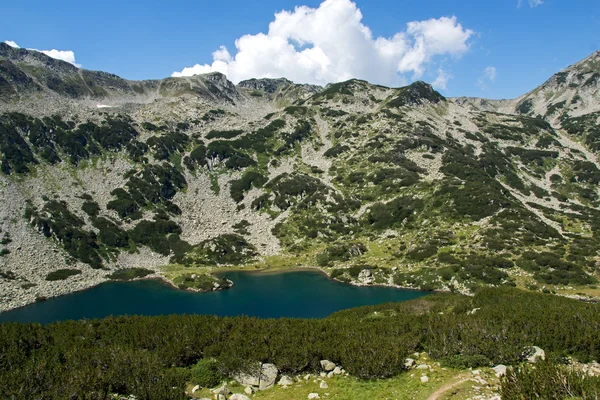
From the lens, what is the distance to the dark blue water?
56219mm

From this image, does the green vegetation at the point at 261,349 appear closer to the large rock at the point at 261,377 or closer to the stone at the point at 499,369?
the large rock at the point at 261,377

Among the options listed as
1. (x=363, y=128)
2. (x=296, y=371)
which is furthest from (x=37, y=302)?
(x=363, y=128)

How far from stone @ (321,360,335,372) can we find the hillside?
52.9 m

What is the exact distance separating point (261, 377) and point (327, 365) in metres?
2.92

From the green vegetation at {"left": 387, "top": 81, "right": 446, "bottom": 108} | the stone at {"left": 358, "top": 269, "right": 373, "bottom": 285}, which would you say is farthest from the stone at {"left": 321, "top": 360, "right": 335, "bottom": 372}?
the green vegetation at {"left": 387, "top": 81, "right": 446, "bottom": 108}

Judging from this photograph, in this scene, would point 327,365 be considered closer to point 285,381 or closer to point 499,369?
point 285,381

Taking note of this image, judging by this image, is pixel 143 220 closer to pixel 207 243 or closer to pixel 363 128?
pixel 207 243

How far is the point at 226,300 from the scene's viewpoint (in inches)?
2479

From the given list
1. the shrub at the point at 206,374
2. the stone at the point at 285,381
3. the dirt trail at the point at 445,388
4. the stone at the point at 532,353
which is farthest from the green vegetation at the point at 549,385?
the shrub at the point at 206,374

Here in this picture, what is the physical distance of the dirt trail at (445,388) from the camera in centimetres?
1196

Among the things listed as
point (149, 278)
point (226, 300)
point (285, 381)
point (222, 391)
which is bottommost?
point (226, 300)

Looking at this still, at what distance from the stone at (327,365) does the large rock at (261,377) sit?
2.05 m

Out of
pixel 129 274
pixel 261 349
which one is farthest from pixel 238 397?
pixel 129 274

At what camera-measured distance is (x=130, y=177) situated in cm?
12400
